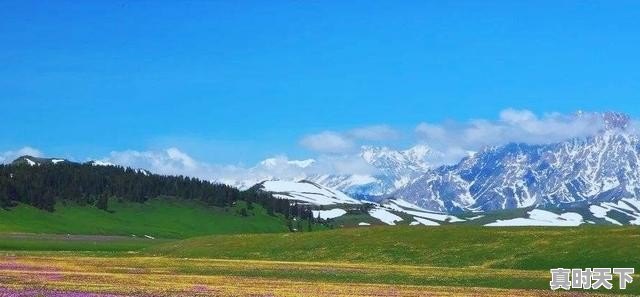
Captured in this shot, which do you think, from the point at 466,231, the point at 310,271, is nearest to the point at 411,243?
the point at 466,231

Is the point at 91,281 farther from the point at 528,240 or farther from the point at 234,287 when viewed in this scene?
the point at 528,240

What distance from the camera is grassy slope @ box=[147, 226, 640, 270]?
9869cm

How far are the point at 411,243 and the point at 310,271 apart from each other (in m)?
34.9

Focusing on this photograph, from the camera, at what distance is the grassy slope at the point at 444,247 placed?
3885 inches

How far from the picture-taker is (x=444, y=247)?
4505 inches

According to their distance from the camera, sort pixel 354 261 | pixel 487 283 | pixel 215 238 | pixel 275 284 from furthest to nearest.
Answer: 1. pixel 215 238
2. pixel 354 261
3. pixel 487 283
4. pixel 275 284

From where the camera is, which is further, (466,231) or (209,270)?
(466,231)

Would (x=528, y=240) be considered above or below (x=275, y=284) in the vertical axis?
above

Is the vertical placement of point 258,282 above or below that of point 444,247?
below

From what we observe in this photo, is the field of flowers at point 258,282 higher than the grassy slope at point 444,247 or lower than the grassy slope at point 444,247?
lower

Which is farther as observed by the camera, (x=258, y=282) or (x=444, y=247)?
(x=444, y=247)

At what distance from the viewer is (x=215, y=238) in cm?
14488

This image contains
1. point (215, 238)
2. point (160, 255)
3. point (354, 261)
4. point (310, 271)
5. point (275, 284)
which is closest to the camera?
point (275, 284)

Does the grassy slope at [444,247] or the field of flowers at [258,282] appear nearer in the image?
the field of flowers at [258,282]
